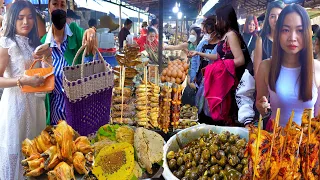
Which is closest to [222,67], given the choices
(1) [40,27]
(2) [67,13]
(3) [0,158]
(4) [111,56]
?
(4) [111,56]

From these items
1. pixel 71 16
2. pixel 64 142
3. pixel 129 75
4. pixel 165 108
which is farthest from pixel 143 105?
pixel 64 142

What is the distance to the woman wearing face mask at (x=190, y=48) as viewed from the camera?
217 centimetres

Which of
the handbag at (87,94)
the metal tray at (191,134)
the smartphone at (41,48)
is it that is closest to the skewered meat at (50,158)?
the handbag at (87,94)

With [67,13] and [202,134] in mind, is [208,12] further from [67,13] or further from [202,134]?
[67,13]

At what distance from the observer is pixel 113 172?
1.61m

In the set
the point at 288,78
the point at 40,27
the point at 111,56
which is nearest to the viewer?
the point at 288,78

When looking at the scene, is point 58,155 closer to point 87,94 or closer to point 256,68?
point 87,94

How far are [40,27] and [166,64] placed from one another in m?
0.98

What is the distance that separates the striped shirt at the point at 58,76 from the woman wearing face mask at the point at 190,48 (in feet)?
2.54

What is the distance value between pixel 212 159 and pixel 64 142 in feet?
2.86

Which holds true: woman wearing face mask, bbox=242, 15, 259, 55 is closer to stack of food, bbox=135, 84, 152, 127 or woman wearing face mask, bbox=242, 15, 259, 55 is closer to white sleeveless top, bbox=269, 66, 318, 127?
white sleeveless top, bbox=269, 66, 318, 127

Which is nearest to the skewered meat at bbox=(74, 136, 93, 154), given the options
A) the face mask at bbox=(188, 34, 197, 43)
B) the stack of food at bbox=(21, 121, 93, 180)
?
the stack of food at bbox=(21, 121, 93, 180)

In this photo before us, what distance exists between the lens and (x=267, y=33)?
179 centimetres

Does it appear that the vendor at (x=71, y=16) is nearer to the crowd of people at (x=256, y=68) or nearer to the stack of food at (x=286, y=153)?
the crowd of people at (x=256, y=68)
